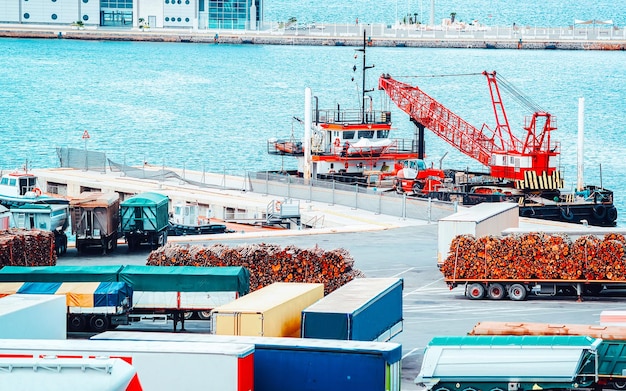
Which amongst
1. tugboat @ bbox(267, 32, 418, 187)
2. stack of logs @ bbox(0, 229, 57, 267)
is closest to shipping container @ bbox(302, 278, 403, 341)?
stack of logs @ bbox(0, 229, 57, 267)

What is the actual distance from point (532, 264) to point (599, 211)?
2576 centimetres

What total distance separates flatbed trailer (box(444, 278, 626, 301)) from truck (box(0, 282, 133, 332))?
11167 mm

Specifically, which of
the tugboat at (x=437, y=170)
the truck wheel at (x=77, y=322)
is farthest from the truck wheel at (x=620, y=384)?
the tugboat at (x=437, y=170)

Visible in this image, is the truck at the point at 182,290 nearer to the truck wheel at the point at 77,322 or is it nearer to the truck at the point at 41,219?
the truck wheel at the point at 77,322

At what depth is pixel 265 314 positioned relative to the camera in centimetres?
2722

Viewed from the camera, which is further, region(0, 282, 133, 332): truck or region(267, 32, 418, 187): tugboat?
region(267, 32, 418, 187): tugboat

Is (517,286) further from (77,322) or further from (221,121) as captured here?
(221,121)

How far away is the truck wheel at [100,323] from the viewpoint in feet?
109

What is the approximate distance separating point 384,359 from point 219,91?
176 meters

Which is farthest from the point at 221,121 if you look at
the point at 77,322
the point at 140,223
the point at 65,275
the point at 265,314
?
the point at 265,314

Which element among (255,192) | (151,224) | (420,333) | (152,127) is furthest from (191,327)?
(152,127)

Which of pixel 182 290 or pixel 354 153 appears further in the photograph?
pixel 354 153

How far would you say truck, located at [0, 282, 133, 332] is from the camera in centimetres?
3272

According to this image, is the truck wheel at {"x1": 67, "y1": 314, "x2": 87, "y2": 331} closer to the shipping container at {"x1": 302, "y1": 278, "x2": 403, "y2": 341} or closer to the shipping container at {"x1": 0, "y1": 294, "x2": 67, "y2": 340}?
the shipping container at {"x1": 0, "y1": 294, "x2": 67, "y2": 340}
